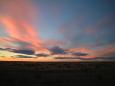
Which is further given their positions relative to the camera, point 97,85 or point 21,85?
point 97,85

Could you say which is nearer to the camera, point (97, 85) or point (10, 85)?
point (10, 85)

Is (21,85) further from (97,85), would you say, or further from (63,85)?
(97,85)

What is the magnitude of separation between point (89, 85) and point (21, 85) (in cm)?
773

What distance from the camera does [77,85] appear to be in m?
20.2

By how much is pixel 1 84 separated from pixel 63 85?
22.5 ft

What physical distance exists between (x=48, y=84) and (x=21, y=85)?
123 inches

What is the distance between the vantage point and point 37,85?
19703mm

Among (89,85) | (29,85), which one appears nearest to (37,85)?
(29,85)

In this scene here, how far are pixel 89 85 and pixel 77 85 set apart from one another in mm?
1408

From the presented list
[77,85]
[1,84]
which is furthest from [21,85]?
[77,85]

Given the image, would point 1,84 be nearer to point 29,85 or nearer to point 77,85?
point 29,85

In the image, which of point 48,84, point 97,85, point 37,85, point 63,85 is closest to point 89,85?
point 97,85

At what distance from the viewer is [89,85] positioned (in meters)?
20.3

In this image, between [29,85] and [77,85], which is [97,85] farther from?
[29,85]
